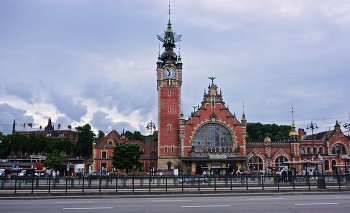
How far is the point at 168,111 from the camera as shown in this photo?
6981 cm

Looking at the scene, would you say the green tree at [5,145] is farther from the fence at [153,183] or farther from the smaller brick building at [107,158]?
the fence at [153,183]

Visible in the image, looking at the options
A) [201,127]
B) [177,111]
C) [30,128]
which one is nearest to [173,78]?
[177,111]

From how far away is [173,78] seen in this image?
2808 inches

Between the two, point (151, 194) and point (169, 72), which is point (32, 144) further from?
point (151, 194)

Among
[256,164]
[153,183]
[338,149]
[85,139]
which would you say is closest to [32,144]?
[85,139]

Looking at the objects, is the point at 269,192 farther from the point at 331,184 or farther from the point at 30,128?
the point at 30,128

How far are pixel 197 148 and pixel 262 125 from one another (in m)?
78.1

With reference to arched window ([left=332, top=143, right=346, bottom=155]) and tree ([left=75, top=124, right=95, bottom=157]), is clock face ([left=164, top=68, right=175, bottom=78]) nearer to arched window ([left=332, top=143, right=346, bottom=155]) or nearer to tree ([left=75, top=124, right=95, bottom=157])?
tree ([left=75, top=124, right=95, bottom=157])

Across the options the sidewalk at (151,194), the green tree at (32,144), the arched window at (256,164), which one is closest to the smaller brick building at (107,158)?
the arched window at (256,164)

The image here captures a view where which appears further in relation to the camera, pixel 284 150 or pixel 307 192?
pixel 284 150

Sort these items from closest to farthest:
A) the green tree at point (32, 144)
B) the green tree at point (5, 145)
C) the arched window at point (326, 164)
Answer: the arched window at point (326, 164) < the green tree at point (32, 144) < the green tree at point (5, 145)

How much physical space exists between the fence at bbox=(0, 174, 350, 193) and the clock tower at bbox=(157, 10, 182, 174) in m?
39.4

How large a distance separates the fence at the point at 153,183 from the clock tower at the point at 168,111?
3941cm

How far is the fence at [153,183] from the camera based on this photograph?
87.1 feet
